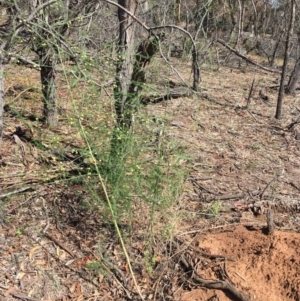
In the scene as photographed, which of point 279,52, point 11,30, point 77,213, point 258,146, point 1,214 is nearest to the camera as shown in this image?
point 11,30

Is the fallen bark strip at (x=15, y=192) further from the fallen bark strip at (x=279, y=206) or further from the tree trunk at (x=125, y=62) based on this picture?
the fallen bark strip at (x=279, y=206)

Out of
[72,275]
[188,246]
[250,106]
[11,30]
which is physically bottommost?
[72,275]

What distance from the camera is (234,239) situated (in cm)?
371

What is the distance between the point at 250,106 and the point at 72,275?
5.06m

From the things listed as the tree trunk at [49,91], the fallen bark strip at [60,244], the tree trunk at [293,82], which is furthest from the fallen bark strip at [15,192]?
the tree trunk at [293,82]

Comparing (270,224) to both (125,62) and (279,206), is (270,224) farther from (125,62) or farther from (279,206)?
(125,62)

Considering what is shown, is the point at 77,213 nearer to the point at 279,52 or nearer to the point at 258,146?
the point at 258,146

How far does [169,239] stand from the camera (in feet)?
11.6

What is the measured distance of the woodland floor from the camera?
10.6ft

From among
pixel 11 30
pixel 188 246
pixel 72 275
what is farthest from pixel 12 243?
pixel 11 30

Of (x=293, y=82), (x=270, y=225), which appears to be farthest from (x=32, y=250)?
(x=293, y=82)

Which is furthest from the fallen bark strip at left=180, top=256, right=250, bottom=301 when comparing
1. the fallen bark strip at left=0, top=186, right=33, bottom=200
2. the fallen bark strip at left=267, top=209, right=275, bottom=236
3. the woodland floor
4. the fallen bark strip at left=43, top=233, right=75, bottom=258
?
the fallen bark strip at left=0, top=186, right=33, bottom=200

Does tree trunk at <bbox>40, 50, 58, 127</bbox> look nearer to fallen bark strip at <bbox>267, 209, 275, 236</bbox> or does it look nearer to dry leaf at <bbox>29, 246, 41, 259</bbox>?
dry leaf at <bbox>29, 246, 41, 259</bbox>

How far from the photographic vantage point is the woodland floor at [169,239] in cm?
322
